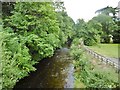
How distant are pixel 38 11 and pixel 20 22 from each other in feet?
5.08

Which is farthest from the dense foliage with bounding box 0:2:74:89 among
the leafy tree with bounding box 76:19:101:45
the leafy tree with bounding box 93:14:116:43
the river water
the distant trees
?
the leafy tree with bounding box 93:14:116:43

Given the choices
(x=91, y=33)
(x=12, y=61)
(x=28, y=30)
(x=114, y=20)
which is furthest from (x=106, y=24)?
A: (x=12, y=61)

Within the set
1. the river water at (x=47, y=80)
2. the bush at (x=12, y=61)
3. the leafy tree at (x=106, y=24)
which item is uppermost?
the leafy tree at (x=106, y=24)

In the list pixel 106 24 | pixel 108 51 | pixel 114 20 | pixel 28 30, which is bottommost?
pixel 108 51

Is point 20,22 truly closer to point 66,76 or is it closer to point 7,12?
point 7,12

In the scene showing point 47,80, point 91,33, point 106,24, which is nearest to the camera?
point 47,80

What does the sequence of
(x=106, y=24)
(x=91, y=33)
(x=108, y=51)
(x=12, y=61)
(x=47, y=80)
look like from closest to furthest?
(x=12, y=61)
(x=47, y=80)
(x=108, y=51)
(x=91, y=33)
(x=106, y=24)

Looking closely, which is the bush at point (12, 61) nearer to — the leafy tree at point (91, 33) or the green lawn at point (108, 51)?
the green lawn at point (108, 51)

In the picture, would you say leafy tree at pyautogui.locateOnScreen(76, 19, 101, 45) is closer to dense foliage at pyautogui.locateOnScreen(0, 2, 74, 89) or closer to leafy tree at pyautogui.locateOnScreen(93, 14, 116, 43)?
leafy tree at pyautogui.locateOnScreen(93, 14, 116, 43)

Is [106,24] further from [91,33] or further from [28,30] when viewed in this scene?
[28,30]

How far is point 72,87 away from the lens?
37.1 ft

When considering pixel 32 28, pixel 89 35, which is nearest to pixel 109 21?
pixel 89 35

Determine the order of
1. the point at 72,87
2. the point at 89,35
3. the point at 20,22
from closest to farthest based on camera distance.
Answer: the point at 72,87, the point at 20,22, the point at 89,35

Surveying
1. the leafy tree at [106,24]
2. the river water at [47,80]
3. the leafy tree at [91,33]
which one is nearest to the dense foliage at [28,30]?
the river water at [47,80]
